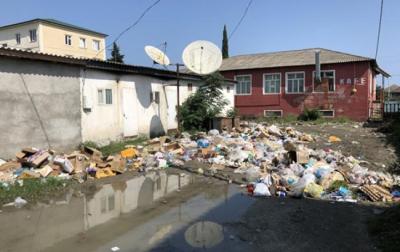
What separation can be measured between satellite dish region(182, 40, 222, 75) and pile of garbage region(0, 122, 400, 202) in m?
3.39

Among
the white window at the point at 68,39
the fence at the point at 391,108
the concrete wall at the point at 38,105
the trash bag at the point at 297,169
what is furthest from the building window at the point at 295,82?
the white window at the point at 68,39

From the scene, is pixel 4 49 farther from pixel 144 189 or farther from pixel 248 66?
pixel 248 66

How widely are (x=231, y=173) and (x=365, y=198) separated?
3442 mm

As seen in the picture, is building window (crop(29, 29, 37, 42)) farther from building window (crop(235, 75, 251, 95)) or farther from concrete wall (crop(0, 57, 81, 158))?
concrete wall (crop(0, 57, 81, 158))

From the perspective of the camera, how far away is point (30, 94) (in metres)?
10.5

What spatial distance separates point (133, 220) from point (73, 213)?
47.8 inches

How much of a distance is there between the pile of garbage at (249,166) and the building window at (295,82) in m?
13.9

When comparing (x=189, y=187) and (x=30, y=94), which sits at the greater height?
(x=30, y=94)

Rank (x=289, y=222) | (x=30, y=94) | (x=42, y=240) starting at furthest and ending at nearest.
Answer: (x=30, y=94) → (x=289, y=222) → (x=42, y=240)

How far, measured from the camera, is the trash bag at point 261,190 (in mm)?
7525

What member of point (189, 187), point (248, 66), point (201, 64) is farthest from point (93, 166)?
point (248, 66)

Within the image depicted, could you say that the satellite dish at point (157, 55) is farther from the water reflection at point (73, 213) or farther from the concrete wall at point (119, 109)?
the water reflection at point (73, 213)

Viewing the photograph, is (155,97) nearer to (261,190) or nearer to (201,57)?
(201,57)

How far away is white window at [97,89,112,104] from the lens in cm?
1300
